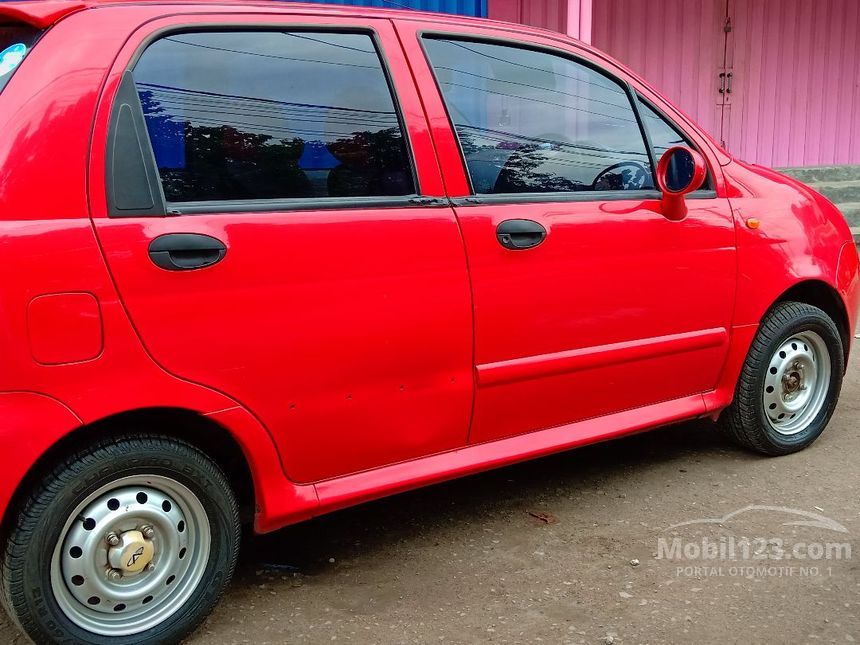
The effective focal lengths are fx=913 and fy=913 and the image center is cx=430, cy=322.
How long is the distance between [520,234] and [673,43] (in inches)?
245

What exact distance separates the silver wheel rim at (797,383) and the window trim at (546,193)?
2.76 ft

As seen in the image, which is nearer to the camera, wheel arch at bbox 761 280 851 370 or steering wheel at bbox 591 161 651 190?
steering wheel at bbox 591 161 651 190

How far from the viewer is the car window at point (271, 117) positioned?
2498mm

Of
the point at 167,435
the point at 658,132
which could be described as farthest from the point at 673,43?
the point at 167,435

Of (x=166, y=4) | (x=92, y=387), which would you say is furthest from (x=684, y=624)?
(x=166, y=4)

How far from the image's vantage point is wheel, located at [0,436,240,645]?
2320 mm

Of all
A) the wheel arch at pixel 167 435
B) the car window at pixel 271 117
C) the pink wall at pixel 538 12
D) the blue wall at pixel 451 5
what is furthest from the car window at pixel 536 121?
the pink wall at pixel 538 12

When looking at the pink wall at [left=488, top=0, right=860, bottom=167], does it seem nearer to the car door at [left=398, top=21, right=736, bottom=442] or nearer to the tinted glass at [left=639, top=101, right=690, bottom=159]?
the tinted glass at [left=639, top=101, right=690, bottom=159]

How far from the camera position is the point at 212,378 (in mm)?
2502

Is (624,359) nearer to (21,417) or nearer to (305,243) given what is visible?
(305,243)

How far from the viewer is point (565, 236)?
3133 mm

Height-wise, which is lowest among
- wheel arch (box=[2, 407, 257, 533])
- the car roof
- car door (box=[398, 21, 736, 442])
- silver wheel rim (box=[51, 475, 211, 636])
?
silver wheel rim (box=[51, 475, 211, 636])

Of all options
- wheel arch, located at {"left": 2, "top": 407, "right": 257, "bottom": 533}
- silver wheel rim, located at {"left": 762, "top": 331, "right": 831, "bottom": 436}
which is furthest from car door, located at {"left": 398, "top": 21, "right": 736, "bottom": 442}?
wheel arch, located at {"left": 2, "top": 407, "right": 257, "bottom": 533}

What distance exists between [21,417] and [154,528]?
1.67 ft
